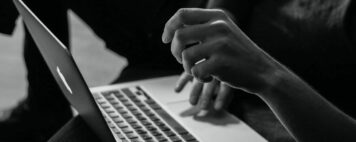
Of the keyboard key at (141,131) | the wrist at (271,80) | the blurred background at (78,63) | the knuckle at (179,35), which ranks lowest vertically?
the blurred background at (78,63)

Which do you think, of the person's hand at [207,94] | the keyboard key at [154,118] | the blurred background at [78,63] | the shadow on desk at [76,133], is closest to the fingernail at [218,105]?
the person's hand at [207,94]

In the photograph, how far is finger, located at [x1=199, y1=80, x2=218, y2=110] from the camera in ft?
3.24

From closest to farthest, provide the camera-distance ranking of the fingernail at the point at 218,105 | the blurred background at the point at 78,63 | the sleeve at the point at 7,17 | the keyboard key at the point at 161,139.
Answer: the keyboard key at the point at 161,139 → the fingernail at the point at 218,105 → the sleeve at the point at 7,17 → the blurred background at the point at 78,63

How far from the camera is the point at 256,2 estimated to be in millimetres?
1226

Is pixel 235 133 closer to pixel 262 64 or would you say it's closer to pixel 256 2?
pixel 262 64

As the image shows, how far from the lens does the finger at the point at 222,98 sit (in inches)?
38.7

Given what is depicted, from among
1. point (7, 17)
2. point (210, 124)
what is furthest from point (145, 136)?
point (7, 17)

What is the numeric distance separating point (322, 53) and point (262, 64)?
1.27 feet

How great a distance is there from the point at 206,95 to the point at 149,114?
0.12 metres

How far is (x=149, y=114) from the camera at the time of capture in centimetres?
95

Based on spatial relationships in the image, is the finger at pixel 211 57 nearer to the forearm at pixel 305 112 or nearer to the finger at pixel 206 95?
the forearm at pixel 305 112

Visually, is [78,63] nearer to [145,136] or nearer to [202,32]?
[145,136]

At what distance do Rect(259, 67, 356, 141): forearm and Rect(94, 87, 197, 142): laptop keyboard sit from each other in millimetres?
200

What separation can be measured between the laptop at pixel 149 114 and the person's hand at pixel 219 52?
19 centimetres
